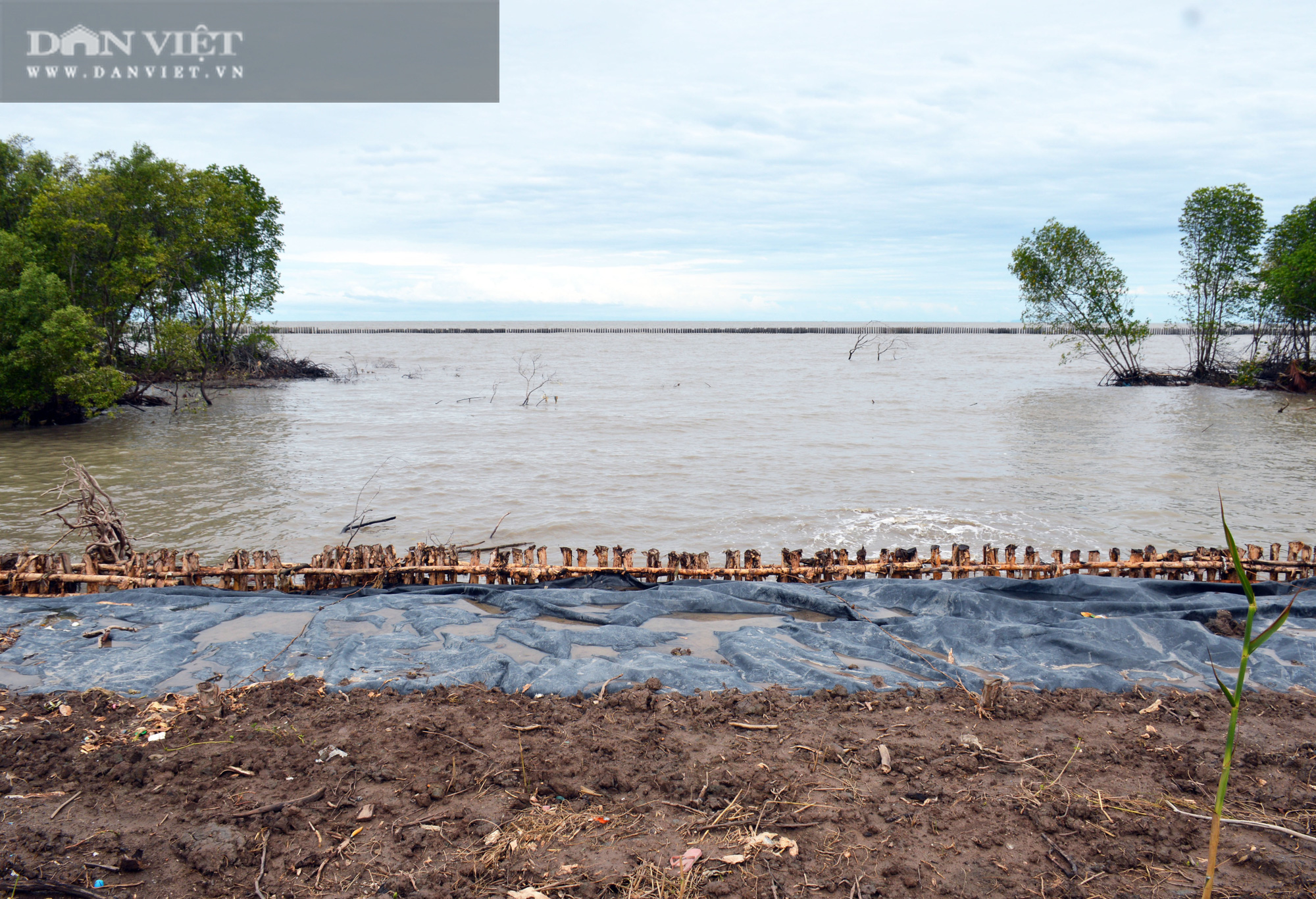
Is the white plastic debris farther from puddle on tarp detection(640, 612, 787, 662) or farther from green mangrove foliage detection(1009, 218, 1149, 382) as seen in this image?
green mangrove foliage detection(1009, 218, 1149, 382)

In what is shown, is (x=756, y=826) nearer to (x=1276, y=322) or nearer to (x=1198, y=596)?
(x=1198, y=596)

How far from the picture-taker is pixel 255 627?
578cm

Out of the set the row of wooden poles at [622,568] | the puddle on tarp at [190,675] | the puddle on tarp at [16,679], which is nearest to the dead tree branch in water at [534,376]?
the row of wooden poles at [622,568]

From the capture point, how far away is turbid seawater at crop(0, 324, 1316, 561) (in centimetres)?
950

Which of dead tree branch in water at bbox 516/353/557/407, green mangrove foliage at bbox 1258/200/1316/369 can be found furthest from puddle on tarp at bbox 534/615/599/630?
green mangrove foliage at bbox 1258/200/1316/369

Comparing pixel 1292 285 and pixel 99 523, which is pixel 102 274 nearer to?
pixel 99 523

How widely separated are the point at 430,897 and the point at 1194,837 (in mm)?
3112

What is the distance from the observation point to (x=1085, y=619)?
18.4 ft

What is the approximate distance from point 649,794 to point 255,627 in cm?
379

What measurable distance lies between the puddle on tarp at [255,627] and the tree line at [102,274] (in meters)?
13.1

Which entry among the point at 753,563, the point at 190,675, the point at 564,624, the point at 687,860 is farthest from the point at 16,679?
the point at 753,563

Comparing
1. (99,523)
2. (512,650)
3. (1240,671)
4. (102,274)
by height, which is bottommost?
(512,650)

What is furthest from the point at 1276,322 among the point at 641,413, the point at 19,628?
the point at 19,628

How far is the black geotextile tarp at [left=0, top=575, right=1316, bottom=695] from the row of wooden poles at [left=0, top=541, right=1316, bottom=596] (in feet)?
0.87
